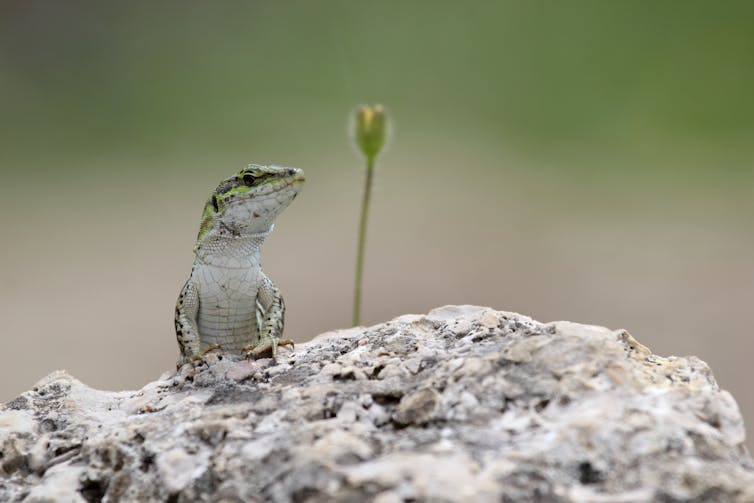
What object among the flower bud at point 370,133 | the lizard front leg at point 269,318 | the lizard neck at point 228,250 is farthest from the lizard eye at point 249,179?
the flower bud at point 370,133

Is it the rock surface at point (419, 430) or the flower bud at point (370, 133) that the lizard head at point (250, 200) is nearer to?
the rock surface at point (419, 430)

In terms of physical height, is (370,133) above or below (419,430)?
above

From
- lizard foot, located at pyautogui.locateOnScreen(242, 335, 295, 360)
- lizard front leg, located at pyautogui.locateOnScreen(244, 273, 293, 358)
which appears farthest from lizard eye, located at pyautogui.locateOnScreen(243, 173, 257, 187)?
lizard foot, located at pyautogui.locateOnScreen(242, 335, 295, 360)

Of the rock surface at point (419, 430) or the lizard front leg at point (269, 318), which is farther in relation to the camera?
the lizard front leg at point (269, 318)

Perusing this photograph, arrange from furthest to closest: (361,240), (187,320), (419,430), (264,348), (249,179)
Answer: (361,240), (187,320), (249,179), (264,348), (419,430)

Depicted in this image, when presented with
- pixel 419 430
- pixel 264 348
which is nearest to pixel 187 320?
pixel 264 348

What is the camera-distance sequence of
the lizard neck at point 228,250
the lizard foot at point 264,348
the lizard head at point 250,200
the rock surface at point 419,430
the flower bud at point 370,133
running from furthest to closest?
the flower bud at point 370,133, the lizard neck at point 228,250, the lizard head at point 250,200, the lizard foot at point 264,348, the rock surface at point 419,430

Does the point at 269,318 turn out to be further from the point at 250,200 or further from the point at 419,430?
the point at 419,430
